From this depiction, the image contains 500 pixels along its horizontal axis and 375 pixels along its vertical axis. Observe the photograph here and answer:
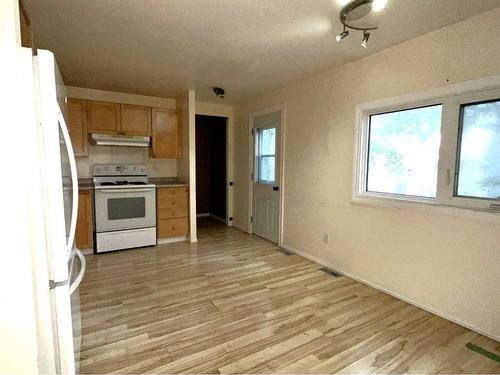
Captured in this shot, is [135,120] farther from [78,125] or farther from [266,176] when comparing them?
[266,176]

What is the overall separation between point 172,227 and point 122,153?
1458mm

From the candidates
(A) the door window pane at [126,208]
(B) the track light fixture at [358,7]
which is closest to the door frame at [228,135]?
(A) the door window pane at [126,208]

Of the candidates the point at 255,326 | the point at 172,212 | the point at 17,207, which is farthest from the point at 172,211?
the point at 17,207

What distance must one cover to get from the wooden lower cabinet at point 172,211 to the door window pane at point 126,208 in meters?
0.24

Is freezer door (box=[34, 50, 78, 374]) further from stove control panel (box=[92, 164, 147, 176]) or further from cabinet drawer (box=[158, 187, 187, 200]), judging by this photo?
stove control panel (box=[92, 164, 147, 176])

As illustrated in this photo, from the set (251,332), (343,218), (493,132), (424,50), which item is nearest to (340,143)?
(343,218)

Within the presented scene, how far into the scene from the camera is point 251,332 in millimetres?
1979

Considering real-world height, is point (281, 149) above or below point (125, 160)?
above

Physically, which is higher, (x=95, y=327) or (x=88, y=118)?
(x=88, y=118)

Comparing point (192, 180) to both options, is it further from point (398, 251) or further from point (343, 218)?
point (398, 251)

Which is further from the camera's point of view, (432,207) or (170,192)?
(170,192)

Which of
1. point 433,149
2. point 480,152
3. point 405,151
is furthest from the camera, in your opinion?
point 405,151

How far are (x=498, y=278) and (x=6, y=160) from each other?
2.89m

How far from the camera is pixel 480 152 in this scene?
2.01m
